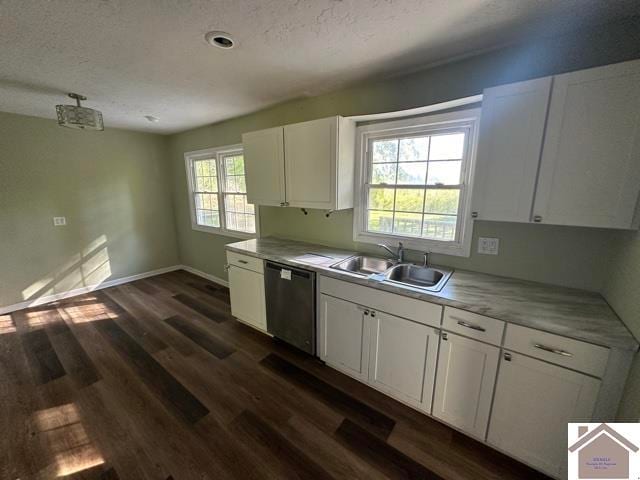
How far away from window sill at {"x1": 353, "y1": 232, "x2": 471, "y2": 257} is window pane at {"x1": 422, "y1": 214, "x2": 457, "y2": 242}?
47 millimetres

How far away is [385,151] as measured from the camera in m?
2.21

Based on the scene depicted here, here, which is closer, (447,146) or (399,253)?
(447,146)

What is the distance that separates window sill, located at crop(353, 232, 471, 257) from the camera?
6.30ft

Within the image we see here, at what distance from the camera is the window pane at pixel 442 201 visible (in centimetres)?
192

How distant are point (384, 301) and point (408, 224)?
803 mm

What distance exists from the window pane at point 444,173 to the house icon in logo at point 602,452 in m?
1.53

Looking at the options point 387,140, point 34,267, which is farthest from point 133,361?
point 387,140

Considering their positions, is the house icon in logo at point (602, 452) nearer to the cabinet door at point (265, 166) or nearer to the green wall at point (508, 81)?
the green wall at point (508, 81)

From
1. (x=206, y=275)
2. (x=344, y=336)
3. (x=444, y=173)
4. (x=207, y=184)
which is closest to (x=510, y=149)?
(x=444, y=173)

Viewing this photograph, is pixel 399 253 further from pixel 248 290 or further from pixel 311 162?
pixel 248 290

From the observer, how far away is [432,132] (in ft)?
6.35

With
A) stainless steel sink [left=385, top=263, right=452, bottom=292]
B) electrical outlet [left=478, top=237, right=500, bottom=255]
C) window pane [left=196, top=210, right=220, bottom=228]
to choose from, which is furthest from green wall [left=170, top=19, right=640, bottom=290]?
window pane [left=196, top=210, right=220, bottom=228]

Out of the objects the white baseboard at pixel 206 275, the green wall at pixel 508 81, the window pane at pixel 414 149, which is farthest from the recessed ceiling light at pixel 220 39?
the white baseboard at pixel 206 275

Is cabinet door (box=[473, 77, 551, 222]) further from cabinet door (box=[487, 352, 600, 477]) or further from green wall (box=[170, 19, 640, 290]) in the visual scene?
cabinet door (box=[487, 352, 600, 477])
